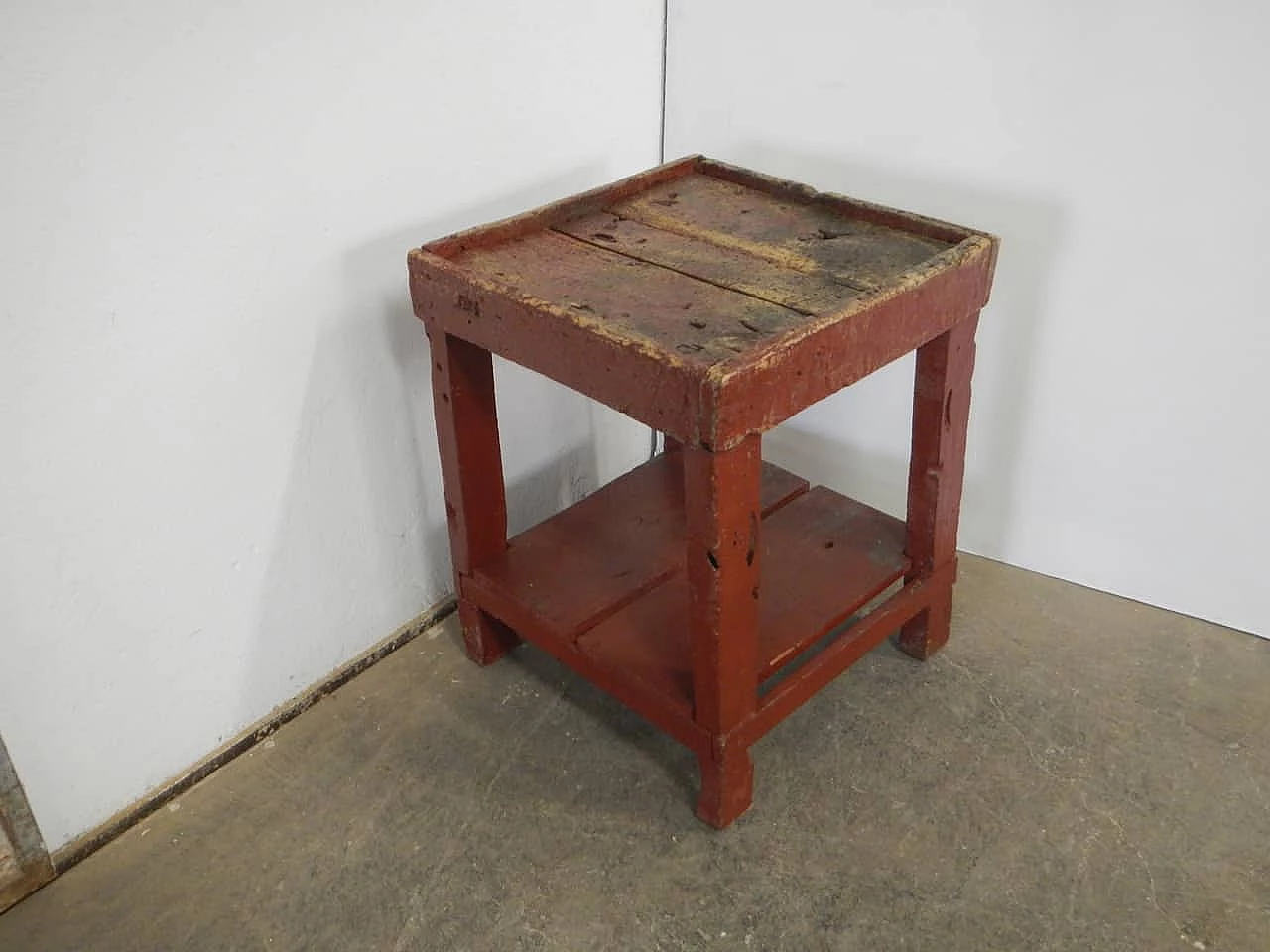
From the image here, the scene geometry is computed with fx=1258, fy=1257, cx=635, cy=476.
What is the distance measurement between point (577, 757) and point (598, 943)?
303mm

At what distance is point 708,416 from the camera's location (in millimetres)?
1242

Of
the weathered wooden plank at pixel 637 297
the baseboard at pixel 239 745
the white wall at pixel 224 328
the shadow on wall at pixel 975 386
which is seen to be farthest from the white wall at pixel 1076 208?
the baseboard at pixel 239 745

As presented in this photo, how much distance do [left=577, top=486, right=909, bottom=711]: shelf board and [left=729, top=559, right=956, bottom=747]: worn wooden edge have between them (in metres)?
0.02

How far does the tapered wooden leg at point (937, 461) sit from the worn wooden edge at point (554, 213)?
441 mm

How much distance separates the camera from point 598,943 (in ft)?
4.61

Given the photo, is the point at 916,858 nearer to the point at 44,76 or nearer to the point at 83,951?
the point at 83,951

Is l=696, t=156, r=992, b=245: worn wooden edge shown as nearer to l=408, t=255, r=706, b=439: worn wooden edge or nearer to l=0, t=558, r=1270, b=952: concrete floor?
l=408, t=255, r=706, b=439: worn wooden edge

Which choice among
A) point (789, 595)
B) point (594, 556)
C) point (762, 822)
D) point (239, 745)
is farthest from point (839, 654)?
point (239, 745)

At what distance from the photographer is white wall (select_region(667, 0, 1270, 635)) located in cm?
160

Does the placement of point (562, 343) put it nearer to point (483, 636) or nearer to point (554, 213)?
point (554, 213)

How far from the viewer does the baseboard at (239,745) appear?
5.04 feet

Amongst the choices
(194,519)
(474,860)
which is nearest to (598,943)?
(474,860)

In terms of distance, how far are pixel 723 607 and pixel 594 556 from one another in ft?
1.32

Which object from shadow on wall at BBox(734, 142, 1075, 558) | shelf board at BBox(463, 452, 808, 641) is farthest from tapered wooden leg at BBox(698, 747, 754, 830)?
shadow on wall at BBox(734, 142, 1075, 558)
